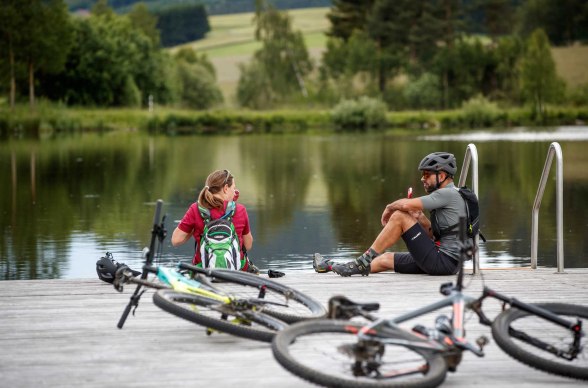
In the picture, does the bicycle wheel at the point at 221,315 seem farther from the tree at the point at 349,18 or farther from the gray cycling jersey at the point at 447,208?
the tree at the point at 349,18

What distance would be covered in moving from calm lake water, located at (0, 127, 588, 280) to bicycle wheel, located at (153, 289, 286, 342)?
8491 millimetres

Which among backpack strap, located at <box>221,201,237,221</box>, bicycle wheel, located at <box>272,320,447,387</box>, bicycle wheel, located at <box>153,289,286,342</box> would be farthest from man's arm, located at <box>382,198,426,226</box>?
bicycle wheel, located at <box>272,320,447,387</box>

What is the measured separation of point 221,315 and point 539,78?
8293cm

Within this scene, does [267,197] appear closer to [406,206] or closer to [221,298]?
Result: [406,206]

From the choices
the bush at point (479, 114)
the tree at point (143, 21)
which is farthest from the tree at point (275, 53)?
the tree at point (143, 21)

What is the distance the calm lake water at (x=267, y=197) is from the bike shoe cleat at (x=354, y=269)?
5.63 m

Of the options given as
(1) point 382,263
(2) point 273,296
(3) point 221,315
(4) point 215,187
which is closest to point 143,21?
(1) point 382,263

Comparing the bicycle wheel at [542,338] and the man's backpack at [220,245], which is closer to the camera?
the bicycle wheel at [542,338]

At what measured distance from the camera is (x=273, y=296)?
240 inches

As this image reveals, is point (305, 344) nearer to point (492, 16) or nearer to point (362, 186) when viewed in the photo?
point (362, 186)

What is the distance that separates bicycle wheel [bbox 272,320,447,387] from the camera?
14.9 feet

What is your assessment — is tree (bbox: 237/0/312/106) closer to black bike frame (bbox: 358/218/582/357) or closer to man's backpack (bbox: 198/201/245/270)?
man's backpack (bbox: 198/201/245/270)

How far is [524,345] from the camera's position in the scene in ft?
16.7

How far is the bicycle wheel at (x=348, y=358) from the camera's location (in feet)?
14.9
